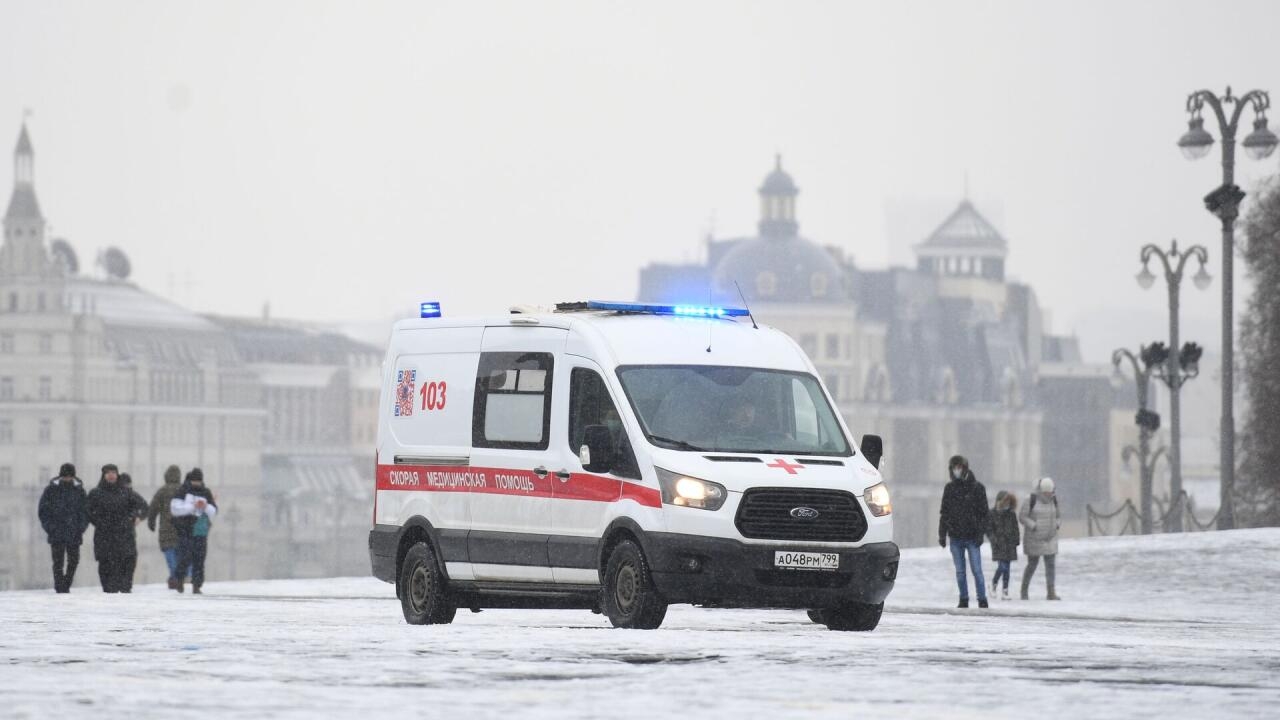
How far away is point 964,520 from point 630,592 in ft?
26.2

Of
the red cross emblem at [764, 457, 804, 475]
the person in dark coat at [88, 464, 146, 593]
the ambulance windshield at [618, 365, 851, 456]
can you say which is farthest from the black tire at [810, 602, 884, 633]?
the person in dark coat at [88, 464, 146, 593]

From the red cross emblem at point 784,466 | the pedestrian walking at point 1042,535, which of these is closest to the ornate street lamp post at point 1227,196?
the pedestrian walking at point 1042,535

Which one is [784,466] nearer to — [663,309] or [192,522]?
[663,309]

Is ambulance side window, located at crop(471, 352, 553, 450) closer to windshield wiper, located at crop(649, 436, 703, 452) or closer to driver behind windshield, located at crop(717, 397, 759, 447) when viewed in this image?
windshield wiper, located at crop(649, 436, 703, 452)

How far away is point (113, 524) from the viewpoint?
2683 cm

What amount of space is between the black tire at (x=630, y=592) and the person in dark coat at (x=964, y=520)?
24.7 feet

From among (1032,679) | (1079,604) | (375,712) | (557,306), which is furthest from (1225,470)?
(375,712)

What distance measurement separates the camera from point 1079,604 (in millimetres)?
25547

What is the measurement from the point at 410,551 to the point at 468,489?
934 millimetres

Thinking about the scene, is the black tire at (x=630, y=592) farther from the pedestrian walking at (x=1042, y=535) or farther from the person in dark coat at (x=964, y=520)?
the pedestrian walking at (x=1042, y=535)

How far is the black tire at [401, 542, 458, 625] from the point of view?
18.1 metres

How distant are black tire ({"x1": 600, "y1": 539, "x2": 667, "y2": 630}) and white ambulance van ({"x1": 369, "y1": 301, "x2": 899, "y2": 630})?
14mm

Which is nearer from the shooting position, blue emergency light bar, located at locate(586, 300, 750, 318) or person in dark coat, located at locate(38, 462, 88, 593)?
blue emergency light bar, located at locate(586, 300, 750, 318)

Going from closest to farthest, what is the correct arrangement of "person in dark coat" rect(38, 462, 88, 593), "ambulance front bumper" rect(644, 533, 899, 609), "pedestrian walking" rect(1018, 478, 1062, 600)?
"ambulance front bumper" rect(644, 533, 899, 609) → "pedestrian walking" rect(1018, 478, 1062, 600) → "person in dark coat" rect(38, 462, 88, 593)
